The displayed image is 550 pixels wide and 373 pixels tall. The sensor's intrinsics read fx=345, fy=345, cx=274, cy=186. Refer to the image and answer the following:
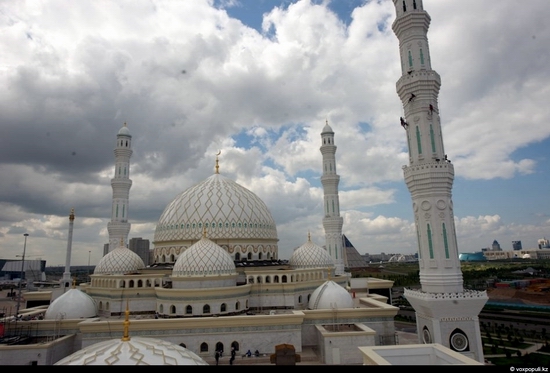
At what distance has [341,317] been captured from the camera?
51.8 ft

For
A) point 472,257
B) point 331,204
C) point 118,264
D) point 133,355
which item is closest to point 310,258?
point 331,204

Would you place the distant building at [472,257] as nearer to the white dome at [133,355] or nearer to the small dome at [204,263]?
the small dome at [204,263]

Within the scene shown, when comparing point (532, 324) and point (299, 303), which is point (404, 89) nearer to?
point (299, 303)

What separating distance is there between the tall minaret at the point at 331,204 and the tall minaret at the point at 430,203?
516 inches

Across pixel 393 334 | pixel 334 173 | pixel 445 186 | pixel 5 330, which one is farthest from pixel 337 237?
pixel 5 330

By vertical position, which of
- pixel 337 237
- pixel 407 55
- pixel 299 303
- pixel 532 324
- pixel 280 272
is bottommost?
pixel 532 324

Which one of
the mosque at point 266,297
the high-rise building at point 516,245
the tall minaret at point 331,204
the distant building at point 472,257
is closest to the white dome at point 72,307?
the mosque at point 266,297

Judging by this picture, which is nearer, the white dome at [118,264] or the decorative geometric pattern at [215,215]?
the white dome at [118,264]

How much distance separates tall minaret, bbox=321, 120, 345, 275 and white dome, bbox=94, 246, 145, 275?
14.6 m

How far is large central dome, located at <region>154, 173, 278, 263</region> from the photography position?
2092 cm

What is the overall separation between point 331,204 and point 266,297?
1209 centimetres

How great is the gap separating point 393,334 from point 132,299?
12993 mm

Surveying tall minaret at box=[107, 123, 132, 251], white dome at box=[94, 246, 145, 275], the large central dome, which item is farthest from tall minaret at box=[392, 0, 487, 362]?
tall minaret at box=[107, 123, 132, 251]

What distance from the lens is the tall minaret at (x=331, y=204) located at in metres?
27.6
